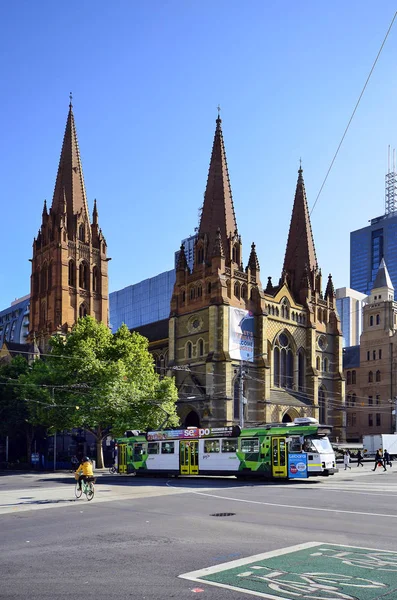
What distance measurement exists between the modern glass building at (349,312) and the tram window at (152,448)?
487 ft

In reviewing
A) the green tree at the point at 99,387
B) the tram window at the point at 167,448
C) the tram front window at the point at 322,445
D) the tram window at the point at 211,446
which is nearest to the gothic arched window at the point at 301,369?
the green tree at the point at 99,387

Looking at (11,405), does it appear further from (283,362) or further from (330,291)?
(330,291)

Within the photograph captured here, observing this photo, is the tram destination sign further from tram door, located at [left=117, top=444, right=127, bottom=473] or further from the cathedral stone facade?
the cathedral stone facade

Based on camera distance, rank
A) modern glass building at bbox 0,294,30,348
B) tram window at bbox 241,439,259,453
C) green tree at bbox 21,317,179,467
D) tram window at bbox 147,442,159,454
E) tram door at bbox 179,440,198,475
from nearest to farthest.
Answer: tram window at bbox 241,439,259,453
tram door at bbox 179,440,198,475
tram window at bbox 147,442,159,454
green tree at bbox 21,317,179,467
modern glass building at bbox 0,294,30,348

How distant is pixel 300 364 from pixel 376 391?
2651 cm

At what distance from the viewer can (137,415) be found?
1866 inches

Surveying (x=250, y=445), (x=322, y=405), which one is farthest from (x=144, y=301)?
(x=250, y=445)

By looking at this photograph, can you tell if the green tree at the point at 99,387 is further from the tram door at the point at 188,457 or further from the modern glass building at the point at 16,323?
the modern glass building at the point at 16,323

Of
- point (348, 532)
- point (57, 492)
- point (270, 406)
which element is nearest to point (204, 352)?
point (270, 406)

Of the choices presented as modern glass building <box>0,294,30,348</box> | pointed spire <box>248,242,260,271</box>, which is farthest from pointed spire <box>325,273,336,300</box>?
modern glass building <box>0,294,30,348</box>

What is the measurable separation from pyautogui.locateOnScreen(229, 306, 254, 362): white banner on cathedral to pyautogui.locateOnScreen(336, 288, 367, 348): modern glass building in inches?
4803

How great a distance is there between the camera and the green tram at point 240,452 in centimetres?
3144

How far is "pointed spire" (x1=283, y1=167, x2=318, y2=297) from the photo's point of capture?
7738cm

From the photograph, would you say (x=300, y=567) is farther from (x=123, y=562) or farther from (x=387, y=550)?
(x=123, y=562)
